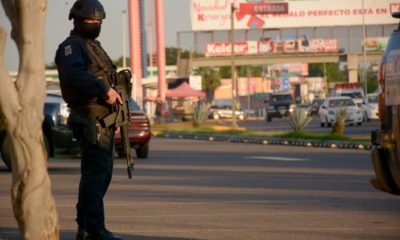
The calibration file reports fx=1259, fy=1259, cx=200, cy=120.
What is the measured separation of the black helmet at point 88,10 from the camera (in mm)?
10180

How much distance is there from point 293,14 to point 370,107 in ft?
153

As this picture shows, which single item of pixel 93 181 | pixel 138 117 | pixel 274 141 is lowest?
pixel 274 141

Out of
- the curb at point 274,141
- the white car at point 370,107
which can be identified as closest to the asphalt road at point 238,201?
the curb at point 274,141

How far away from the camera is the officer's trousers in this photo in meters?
10.1

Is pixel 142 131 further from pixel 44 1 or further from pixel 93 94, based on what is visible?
pixel 44 1

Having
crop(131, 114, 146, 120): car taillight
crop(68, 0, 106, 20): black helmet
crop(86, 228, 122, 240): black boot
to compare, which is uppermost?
crop(68, 0, 106, 20): black helmet

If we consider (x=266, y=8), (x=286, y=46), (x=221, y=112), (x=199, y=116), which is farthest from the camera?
(x=286, y=46)

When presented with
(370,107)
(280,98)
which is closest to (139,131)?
(370,107)

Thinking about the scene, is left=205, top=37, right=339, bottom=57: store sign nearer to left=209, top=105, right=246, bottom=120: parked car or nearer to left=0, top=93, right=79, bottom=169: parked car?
left=209, top=105, right=246, bottom=120: parked car

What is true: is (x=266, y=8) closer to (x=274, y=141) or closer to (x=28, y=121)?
(x=274, y=141)

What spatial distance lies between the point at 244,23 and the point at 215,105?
935 cm

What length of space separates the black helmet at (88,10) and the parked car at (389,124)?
235cm

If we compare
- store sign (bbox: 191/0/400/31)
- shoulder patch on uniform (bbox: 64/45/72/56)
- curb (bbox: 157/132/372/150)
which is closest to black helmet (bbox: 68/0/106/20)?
shoulder patch on uniform (bbox: 64/45/72/56)

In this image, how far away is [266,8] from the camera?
104 metres
